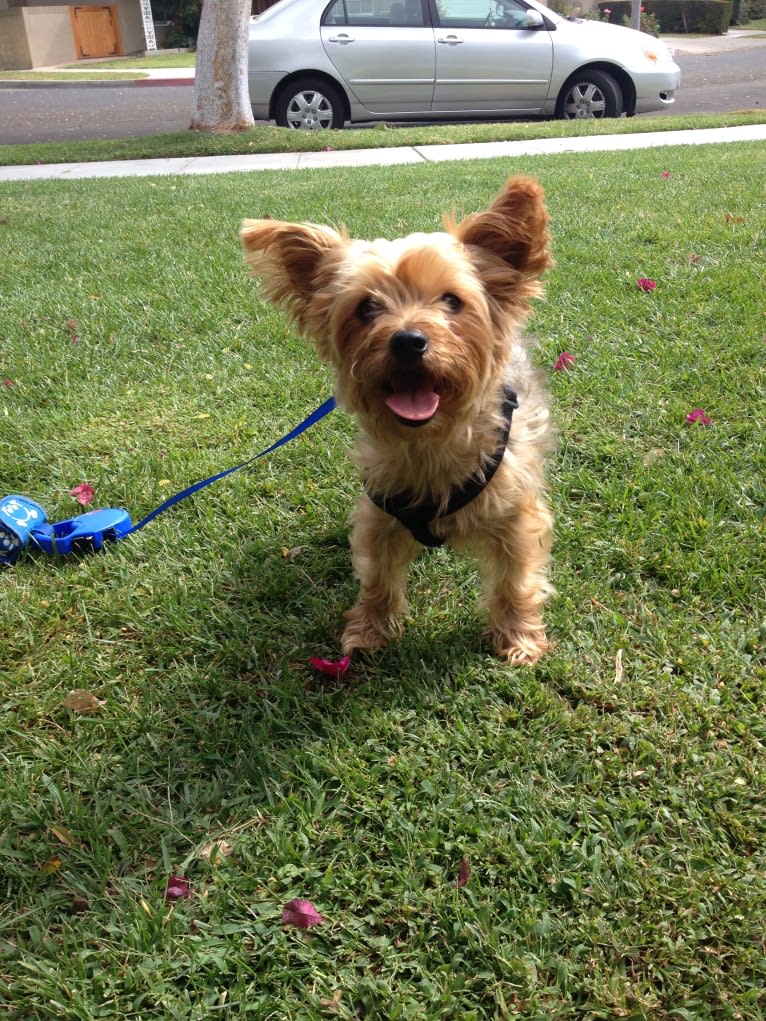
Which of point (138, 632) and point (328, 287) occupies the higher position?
point (328, 287)

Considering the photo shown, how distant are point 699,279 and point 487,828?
474 cm

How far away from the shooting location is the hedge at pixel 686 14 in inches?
1668

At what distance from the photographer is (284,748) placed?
8.85 feet

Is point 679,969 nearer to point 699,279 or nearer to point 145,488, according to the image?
point 145,488

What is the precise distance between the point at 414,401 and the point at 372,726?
1112 millimetres

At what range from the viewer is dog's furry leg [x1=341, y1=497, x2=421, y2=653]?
311 centimetres

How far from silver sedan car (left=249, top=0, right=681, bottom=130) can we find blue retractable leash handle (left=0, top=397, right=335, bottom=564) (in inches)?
463

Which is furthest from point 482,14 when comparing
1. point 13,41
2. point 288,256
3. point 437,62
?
point 13,41

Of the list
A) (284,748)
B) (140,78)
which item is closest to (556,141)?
(284,748)

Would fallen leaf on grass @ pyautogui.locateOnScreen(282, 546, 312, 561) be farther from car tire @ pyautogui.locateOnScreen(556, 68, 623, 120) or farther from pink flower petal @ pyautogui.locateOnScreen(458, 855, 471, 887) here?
car tire @ pyautogui.locateOnScreen(556, 68, 623, 120)

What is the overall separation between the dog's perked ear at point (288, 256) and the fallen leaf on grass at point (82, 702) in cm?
158

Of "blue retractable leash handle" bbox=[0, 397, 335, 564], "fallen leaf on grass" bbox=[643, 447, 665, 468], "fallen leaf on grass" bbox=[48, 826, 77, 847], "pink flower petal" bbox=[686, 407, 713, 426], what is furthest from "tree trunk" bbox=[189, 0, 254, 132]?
"fallen leaf on grass" bbox=[48, 826, 77, 847]

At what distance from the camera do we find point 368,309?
267 centimetres

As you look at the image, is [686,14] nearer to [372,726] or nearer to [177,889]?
[372,726]
